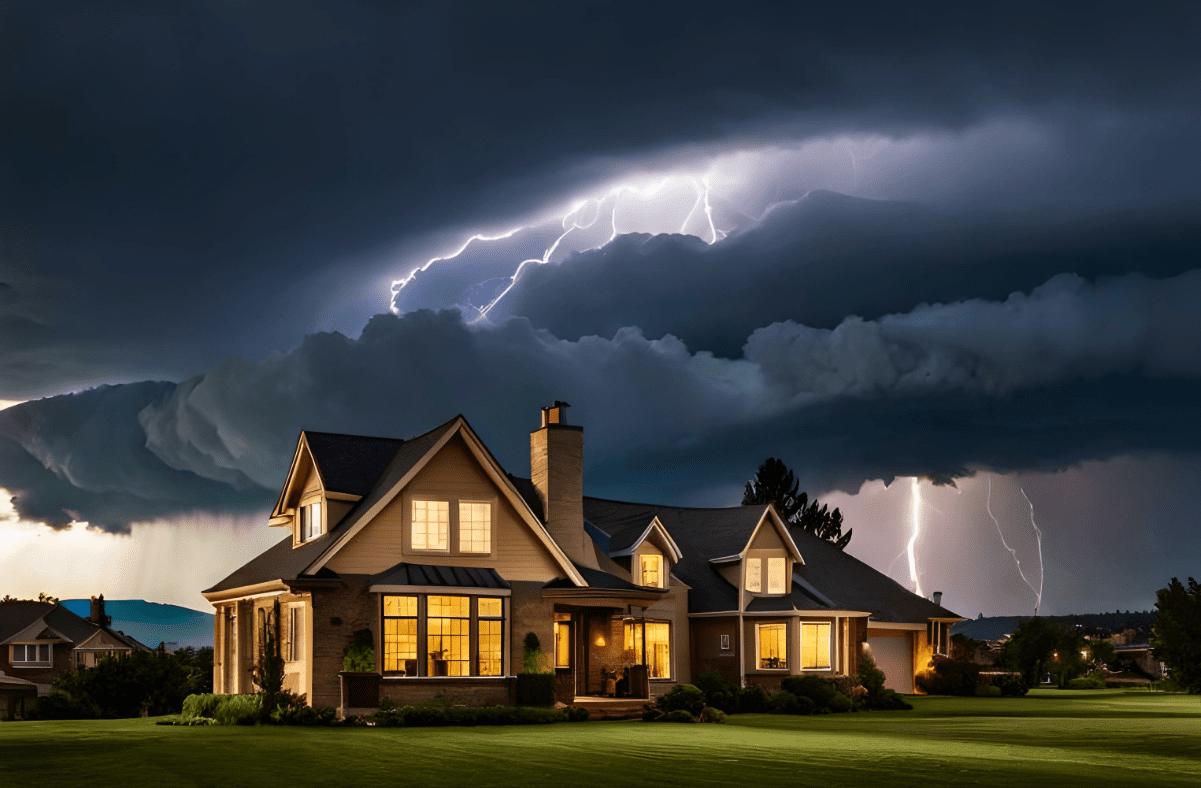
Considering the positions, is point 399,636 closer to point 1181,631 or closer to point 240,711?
point 240,711

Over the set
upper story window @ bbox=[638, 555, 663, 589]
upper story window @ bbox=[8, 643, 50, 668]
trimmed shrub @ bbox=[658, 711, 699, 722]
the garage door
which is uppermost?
upper story window @ bbox=[638, 555, 663, 589]

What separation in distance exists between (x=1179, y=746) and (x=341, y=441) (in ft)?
74.5

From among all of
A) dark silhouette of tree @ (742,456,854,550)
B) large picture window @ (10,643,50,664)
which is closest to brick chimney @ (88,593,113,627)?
large picture window @ (10,643,50,664)

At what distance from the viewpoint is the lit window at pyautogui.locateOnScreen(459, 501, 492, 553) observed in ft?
114

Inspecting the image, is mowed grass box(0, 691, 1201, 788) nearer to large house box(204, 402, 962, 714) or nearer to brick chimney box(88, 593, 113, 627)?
large house box(204, 402, 962, 714)

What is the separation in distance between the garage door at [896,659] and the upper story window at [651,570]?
12843 millimetres

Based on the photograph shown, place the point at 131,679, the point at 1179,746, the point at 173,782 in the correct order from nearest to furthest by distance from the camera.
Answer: the point at 173,782 → the point at 1179,746 → the point at 131,679

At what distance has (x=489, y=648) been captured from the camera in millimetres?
34000

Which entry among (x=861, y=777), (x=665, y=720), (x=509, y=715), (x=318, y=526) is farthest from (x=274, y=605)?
(x=861, y=777)

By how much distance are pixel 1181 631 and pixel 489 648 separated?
29512 mm

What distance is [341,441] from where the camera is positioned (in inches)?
1447

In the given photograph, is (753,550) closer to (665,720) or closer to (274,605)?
(665,720)

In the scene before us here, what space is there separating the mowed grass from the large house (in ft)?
12.0

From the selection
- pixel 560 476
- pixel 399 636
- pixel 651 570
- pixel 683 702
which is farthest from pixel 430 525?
pixel 651 570
